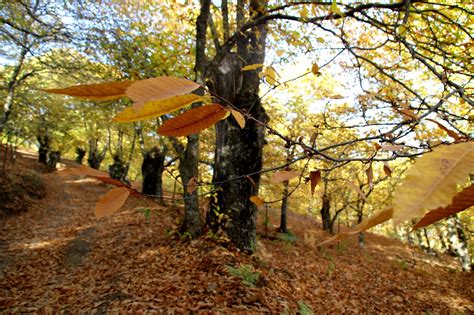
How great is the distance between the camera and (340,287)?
6094mm

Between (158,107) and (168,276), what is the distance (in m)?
4.18

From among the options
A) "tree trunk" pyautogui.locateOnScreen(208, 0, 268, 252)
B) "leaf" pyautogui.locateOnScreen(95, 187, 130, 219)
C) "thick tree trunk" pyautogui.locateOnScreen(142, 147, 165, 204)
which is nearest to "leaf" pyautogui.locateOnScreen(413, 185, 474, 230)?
"leaf" pyautogui.locateOnScreen(95, 187, 130, 219)

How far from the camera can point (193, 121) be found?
1.88ft

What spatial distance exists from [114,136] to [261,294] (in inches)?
971

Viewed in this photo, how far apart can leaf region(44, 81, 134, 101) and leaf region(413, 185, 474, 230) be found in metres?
0.48

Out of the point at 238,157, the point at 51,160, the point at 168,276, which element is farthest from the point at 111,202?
the point at 51,160

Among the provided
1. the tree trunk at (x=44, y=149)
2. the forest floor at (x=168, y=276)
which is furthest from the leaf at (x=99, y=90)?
the tree trunk at (x=44, y=149)

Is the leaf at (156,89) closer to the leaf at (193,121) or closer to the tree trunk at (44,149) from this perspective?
the leaf at (193,121)

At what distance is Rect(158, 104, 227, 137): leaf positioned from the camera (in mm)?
556

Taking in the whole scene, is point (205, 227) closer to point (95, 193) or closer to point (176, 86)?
point (176, 86)

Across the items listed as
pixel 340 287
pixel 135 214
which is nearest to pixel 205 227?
pixel 340 287

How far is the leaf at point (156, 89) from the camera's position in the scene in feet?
1.24

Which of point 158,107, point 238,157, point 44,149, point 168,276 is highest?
point 44,149

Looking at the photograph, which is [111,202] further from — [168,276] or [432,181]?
[168,276]
